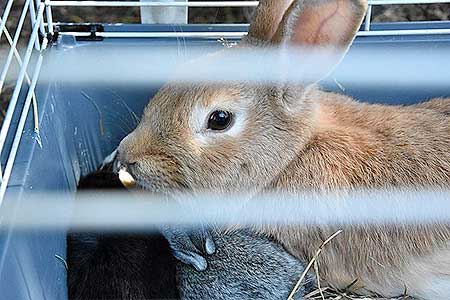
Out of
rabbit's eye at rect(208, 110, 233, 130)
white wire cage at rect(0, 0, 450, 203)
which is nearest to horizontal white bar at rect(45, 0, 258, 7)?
white wire cage at rect(0, 0, 450, 203)

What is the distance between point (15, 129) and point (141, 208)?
29cm

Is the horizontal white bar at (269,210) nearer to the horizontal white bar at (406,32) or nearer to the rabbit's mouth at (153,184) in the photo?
the rabbit's mouth at (153,184)

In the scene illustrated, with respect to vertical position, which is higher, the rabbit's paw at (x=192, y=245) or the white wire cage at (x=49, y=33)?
the white wire cage at (x=49, y=33)

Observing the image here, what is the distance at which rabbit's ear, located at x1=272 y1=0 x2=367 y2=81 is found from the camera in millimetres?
1423

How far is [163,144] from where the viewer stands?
4.92ft

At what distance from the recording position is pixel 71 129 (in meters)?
1.86

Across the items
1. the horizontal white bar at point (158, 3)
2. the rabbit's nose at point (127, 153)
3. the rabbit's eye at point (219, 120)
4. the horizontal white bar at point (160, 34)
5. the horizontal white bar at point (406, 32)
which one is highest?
the horizontal white bar at point (158, 3)

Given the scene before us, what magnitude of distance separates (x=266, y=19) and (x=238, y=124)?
205 mm

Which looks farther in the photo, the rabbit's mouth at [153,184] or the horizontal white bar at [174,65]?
the horizontal white bar at [174,65]

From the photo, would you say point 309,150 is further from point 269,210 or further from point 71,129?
point 71,129

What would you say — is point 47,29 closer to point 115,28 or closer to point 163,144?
point 115,28

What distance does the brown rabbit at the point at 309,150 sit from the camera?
1.50 meters

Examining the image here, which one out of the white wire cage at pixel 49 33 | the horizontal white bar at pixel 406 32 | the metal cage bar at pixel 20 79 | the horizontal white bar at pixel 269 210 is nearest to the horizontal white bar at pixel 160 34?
the white wire cage at pixel 49 33

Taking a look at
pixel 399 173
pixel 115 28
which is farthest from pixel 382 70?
pixel 115 28
